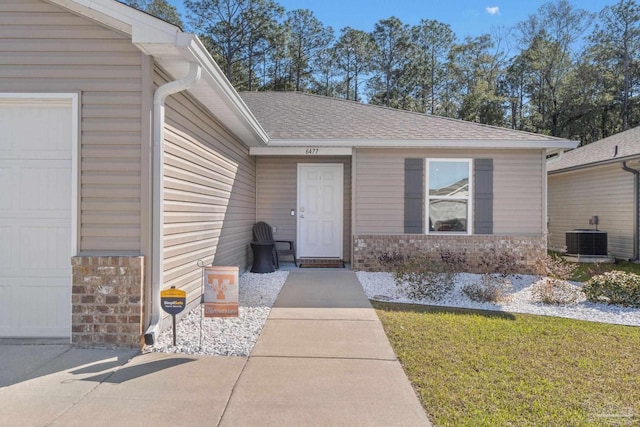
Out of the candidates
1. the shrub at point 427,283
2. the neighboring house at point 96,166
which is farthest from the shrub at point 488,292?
the neighboring house at point 96,166

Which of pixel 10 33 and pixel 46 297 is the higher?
pixel 10 33

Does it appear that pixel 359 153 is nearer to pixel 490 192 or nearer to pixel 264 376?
pixel 490 192

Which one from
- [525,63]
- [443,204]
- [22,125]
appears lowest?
[443,204]

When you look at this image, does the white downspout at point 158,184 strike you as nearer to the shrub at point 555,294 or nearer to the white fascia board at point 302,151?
the white fascia board at point 302,151

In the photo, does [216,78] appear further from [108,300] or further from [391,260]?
[391,260]

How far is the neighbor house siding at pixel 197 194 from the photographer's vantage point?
3.96m

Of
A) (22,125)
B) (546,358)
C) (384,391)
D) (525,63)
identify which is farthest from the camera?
(525,63)

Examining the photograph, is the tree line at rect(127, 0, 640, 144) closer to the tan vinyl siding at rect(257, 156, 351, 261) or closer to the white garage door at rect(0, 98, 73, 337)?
the tan vinyl siding at rect(257, 156, 351, 261)

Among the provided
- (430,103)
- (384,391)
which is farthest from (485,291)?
(430,103)

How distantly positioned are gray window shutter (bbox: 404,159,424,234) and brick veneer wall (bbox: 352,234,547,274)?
8.8 inches

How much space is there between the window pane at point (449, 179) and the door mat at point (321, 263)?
2426 millimetres

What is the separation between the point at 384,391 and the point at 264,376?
0.95 meters

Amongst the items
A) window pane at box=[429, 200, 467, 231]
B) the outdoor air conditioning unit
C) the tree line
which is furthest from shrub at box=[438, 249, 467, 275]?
the tree line

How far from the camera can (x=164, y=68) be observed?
3752 mm
